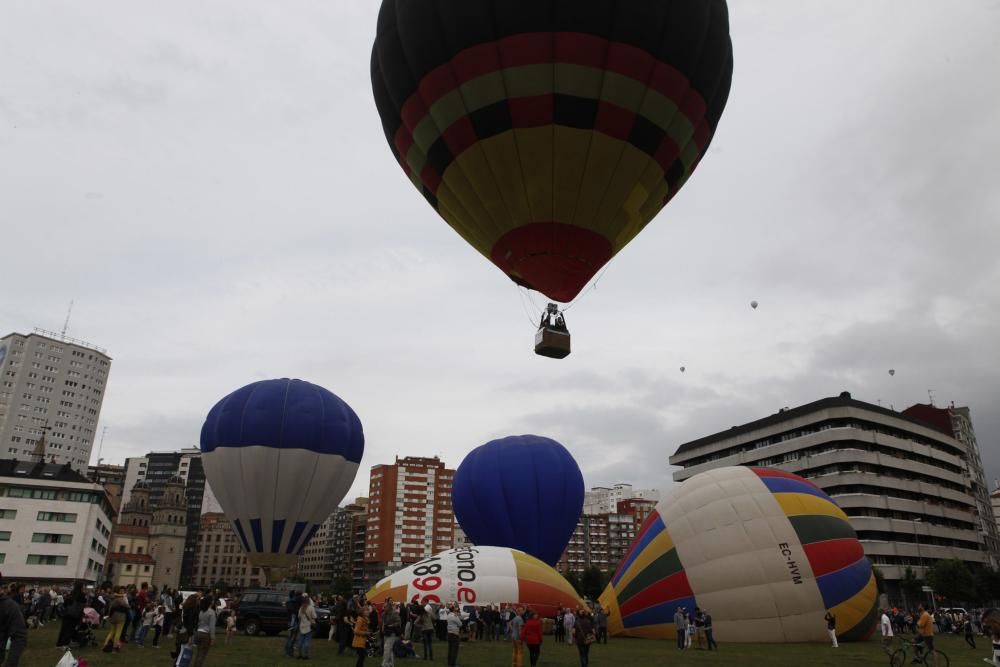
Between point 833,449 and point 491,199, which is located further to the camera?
point 833,449

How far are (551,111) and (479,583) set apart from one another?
46.8ft

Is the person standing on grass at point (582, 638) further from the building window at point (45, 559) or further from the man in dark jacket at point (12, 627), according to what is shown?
the building window at point (45, 559)

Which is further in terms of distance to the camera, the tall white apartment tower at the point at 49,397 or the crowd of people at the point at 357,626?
the tall white apartment tower at the point at 49,397

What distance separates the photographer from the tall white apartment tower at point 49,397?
124m

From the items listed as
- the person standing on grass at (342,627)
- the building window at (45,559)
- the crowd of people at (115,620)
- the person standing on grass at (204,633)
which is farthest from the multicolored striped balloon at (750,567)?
the building window at (45,559)

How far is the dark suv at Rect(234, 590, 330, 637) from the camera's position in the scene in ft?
67.7

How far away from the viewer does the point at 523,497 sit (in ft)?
105

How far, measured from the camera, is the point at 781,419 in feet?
241

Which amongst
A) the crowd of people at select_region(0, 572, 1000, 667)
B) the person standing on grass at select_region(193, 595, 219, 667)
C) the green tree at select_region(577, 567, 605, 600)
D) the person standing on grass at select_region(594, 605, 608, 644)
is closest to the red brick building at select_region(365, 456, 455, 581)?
the green tree at select_region(577, 567, 605, 600)

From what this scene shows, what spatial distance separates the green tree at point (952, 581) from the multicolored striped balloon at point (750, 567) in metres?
42.0

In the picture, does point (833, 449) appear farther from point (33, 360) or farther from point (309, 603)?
A: point (33, 360)

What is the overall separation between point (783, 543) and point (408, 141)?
14572 mm

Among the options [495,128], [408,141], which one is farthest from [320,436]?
[495,128]

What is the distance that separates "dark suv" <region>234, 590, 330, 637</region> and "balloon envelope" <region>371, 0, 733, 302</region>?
12505 mm
